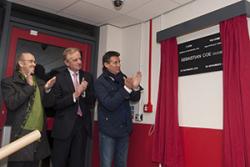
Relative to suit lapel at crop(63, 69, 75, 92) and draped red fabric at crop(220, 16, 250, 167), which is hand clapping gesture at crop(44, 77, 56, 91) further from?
draped red fabric at crop(220, 16, 250, 167)

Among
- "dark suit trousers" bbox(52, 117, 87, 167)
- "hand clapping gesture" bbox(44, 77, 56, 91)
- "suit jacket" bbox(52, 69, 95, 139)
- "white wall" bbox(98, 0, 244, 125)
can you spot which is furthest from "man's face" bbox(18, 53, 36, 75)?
"white wall" bbox(98, 0, 244, 125)

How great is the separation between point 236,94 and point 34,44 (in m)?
2.29

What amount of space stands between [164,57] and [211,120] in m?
0.86

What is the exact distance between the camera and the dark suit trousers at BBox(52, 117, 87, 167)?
2.39m

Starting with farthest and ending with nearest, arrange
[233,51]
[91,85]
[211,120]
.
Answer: [91,85]
[211,120]
[233,51]

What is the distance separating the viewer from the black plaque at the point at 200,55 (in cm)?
232

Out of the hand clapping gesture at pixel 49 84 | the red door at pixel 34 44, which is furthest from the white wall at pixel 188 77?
the hand clapping gesture at pixel 49 84

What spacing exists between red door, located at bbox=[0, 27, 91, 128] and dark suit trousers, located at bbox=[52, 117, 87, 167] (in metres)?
0.80

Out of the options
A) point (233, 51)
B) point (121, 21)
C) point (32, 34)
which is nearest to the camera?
point (233, 51)

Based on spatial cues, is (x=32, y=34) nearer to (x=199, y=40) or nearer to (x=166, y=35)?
(x=166, y=35)

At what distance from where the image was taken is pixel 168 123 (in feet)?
8.54

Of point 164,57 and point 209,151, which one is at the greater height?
point 164,57

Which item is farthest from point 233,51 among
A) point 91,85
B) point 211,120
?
point 91,85

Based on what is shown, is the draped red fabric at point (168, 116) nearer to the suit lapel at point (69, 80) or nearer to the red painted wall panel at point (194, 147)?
the red painted wall panel at point (194, 147)
